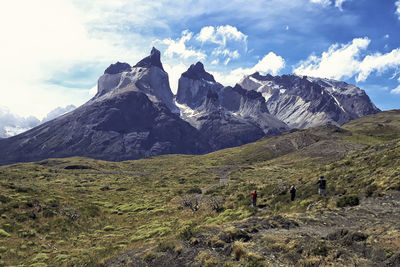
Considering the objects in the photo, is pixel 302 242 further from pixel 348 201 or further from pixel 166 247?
pixel 166 247

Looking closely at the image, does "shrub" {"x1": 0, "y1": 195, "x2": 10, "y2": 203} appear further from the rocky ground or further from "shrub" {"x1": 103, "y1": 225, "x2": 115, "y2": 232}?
the rocky ground

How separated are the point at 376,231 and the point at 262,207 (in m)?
16.4

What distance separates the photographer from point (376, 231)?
1606cm

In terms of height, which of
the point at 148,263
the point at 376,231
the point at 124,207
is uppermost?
the point at 376,231

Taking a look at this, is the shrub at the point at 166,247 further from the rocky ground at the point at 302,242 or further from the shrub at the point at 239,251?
the shrub at the point at 239,251

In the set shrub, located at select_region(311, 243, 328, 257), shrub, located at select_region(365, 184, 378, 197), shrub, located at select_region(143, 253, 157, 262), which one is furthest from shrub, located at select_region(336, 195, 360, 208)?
shrub, located at select_region(143, 253, 157, 262)

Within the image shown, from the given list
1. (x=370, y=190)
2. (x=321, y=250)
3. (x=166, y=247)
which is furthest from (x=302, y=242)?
(x=370, y=190)

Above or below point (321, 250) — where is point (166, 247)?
below

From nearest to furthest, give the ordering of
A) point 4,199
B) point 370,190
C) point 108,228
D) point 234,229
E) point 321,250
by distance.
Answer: point 321,250 < point 234,229 < point 370,190 < point 108,228 < point 4,199

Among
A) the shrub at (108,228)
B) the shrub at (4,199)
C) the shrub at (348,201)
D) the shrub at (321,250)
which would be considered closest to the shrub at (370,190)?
the shrub at (348,201)

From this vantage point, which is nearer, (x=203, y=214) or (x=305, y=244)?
(x=305, y=244)

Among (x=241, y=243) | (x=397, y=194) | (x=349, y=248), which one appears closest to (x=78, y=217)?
(x=241, y=243)

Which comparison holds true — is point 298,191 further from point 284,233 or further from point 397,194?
point 284,233

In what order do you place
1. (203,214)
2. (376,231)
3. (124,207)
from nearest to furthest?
1. (376,231)
2. (203,214)
3. (124,207)
